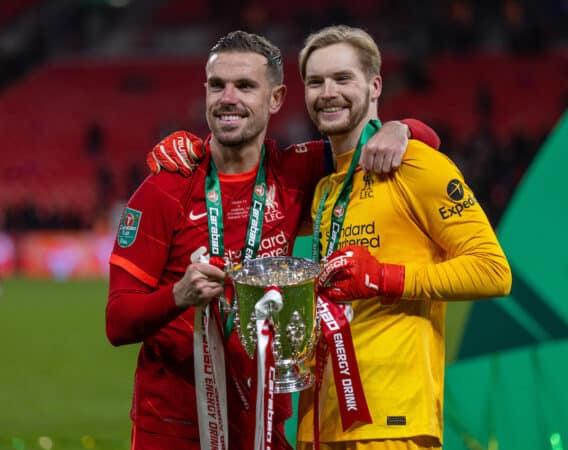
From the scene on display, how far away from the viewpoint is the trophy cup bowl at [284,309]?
2.62 meters

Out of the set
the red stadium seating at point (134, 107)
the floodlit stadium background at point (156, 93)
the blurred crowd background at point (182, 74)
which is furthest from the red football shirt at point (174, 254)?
the red stadium seating at point (134, 107)

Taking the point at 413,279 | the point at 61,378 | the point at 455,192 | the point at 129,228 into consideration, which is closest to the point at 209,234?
the point at 129,228

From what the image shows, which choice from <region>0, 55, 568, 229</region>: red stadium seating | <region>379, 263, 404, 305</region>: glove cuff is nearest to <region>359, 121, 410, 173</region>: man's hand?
<region>379, 263, 404, 305</region>: glove cuff

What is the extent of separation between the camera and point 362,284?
275 centimetres

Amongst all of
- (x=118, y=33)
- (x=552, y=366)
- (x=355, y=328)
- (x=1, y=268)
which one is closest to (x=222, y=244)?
(x=355, y=328)

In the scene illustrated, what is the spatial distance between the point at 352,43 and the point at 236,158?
0.55 m

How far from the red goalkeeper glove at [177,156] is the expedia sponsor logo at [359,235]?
572mm

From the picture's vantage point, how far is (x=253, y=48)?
124 inches

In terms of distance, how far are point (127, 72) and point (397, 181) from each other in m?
21.6

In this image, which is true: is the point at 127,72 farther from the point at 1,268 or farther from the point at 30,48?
the point at 1,268

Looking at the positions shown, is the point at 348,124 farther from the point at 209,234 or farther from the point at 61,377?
the point at 61,377

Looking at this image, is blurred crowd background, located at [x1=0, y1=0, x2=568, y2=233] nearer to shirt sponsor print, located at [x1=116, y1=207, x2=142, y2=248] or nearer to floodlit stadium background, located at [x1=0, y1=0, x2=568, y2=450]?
floodlit stadium background, located at [x1=0, y1=0, x2=568, y2=450]

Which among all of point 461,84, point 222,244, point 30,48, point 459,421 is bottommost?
point 459,421

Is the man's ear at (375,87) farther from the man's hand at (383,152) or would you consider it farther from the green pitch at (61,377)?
the green pitch at (61,377)
